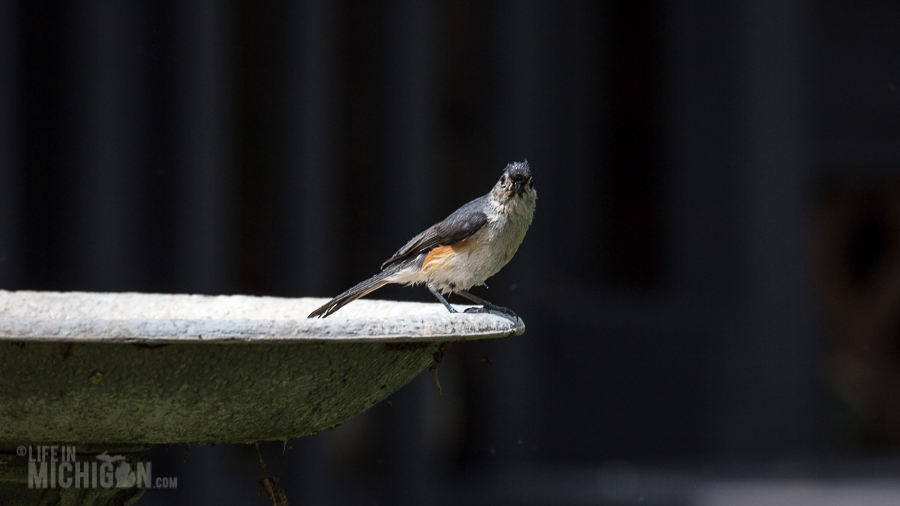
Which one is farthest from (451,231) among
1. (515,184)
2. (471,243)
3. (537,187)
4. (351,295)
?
(537,187)

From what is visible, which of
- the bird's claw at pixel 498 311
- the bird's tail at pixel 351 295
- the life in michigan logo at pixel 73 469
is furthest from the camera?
the bird's tail at pixel 351 295

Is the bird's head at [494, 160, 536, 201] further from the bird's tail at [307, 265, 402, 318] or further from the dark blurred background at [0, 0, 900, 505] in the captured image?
the dark blurred background at [0, 0, 900, 505]

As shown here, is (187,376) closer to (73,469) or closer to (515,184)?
(73,469)

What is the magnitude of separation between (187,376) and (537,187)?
4.91 meters

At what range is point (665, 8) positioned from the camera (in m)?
6.58

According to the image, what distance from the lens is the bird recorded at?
2809 mm

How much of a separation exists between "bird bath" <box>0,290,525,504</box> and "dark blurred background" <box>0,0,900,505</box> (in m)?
3.62

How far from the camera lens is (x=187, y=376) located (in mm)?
1620

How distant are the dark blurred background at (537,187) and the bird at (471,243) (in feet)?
Answer: 8.80

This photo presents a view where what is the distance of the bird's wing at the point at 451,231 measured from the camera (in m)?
2.80

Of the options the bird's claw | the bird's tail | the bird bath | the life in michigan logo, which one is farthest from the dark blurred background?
the bird bath

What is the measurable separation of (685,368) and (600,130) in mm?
1878

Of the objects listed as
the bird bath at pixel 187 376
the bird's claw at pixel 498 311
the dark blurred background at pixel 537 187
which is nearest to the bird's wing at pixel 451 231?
the bird's claw at pixel 498 311

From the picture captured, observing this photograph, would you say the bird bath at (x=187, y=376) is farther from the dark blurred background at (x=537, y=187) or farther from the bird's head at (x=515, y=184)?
the dark blurred background at (x=537, y=187)
